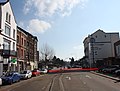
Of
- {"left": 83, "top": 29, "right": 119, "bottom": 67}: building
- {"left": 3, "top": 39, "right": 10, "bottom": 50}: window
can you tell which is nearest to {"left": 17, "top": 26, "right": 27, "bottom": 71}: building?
{"left": 3, "top": 39, "right": 10, "bottom": 50}: window

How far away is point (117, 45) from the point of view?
72.8m

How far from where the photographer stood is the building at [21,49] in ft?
194

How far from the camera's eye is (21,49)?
2447 inches

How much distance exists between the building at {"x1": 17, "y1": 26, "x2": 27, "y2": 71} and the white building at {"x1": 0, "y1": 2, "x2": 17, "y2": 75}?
4.54 metres

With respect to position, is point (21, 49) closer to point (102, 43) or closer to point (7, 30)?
point (7, 30)

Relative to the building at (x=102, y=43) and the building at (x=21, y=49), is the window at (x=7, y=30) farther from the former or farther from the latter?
the building at (x=102, y=43)

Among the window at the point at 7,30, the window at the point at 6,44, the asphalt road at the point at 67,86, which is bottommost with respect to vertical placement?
the asphalt road at the point at 67,86

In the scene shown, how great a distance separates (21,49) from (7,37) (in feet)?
44.5

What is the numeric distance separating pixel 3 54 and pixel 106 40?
73845 millimetres

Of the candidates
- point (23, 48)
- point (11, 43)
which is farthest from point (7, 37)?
point (23, 48)

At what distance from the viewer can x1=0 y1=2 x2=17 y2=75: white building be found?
147ft

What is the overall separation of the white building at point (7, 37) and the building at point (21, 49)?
4.54 meters

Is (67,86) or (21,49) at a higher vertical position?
(21,49)

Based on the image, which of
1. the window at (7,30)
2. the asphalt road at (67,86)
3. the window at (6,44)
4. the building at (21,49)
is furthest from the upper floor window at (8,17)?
the asphalt road at (67,86)
